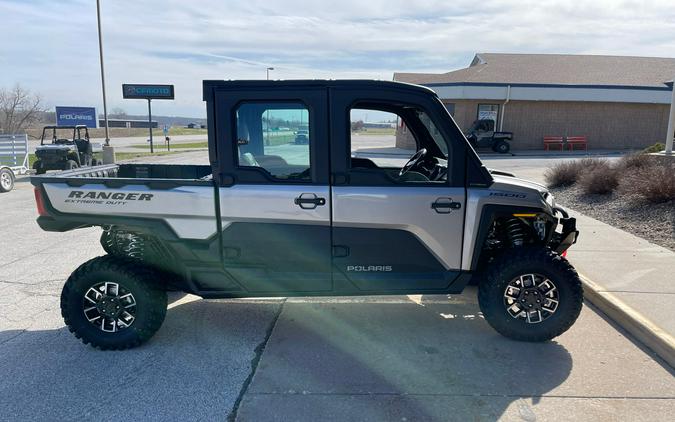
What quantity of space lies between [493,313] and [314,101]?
7.60 feet

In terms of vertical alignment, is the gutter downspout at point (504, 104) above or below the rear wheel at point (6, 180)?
above

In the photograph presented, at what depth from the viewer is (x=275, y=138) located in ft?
11.9

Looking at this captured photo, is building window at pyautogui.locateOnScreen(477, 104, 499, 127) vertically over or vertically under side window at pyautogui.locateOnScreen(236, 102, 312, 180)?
over

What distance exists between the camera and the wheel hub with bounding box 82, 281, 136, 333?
12.2 ft

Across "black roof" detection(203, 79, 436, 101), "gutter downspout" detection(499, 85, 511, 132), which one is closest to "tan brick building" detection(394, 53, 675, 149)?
"gutter downspout" detection(499, 85, 511, 132)

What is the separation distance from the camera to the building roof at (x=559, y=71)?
89.2 ft

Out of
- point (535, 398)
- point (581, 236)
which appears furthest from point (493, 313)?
point (581, 236)

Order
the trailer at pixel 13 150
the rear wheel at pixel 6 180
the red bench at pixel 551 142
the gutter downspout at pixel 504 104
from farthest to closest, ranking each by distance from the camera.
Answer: the red bench at pixel 551 142 < the gutter downspout at pixel 504 104 < the trailer at pixel 13 150 < the rear wheel at pixel 6 180

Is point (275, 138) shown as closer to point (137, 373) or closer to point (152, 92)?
point (137, 373)

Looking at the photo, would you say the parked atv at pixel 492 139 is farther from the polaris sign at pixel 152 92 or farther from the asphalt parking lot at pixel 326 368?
the asphalt parking lot at pixel 326 368

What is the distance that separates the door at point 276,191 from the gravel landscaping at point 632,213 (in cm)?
535

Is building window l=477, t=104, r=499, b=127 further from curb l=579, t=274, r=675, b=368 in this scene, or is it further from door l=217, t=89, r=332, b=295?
door l=217, t=89, r=332, b=295

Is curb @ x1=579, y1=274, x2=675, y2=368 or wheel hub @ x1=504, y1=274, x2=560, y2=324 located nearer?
curb @ x1=579, y1=274, x2=675, y2=368

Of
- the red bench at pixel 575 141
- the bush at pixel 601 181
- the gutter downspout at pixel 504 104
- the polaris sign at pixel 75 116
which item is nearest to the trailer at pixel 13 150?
the polaris sign at pixel 75 116
